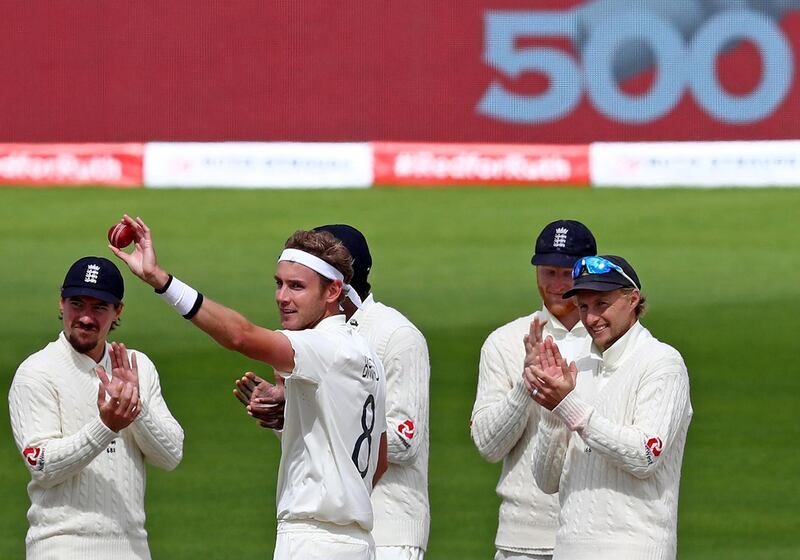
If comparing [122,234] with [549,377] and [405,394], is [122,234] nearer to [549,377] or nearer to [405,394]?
[549,377]

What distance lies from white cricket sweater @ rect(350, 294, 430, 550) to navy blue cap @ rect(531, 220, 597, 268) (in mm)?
603

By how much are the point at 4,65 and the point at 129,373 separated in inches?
619

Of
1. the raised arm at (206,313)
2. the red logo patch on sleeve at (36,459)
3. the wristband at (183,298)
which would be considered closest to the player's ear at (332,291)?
the raised arm at (206,313)

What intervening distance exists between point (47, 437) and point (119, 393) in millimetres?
448

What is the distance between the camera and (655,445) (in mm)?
5070

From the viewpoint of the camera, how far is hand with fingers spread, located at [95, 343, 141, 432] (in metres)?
5.55

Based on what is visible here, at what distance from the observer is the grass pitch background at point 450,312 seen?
10.9 m

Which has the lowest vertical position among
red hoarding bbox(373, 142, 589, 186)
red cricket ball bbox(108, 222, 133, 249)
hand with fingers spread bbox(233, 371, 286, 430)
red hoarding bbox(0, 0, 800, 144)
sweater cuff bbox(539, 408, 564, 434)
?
hand with fingers spread bbox(233, 371, 286, 430)

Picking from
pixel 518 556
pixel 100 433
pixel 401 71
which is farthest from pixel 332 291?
pixel 401 71

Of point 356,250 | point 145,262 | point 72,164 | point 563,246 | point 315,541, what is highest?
point 72,164

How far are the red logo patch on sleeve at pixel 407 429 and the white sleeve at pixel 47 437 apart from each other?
3.41ft

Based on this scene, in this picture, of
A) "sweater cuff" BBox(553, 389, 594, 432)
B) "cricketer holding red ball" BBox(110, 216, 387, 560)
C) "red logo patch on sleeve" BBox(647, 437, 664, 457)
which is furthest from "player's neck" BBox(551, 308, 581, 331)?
"cricketer holding red ball" BBox(110, 216, 387, 560)

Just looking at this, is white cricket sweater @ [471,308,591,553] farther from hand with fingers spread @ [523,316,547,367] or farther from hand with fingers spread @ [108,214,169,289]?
hand with fingers spread @ [108,214,169,289]

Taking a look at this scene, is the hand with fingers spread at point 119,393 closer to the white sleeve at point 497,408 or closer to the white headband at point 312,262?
the white headband at point 312,262
